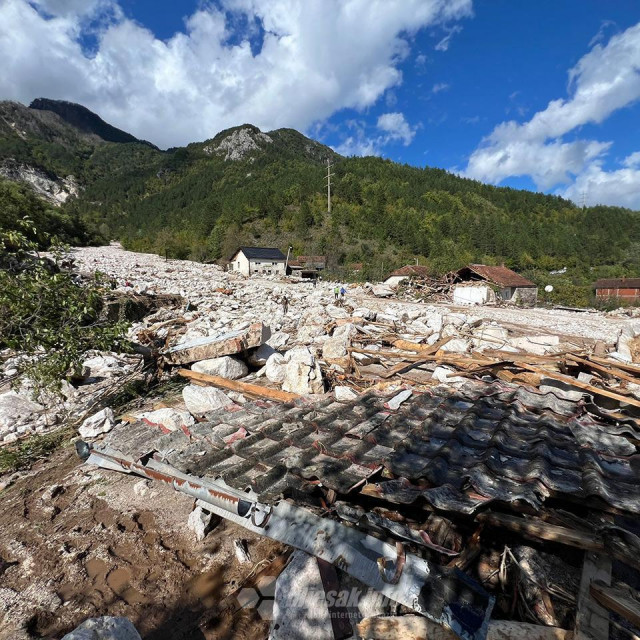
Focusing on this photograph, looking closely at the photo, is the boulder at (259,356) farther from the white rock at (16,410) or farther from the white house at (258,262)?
the white house at (258,262)

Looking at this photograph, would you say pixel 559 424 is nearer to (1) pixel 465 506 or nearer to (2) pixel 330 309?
(1) pixel 465 506

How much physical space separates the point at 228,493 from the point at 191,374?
4.21 m

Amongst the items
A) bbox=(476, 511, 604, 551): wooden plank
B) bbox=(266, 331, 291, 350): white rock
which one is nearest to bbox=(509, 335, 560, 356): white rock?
bbox=(266, 331, 291, 350): white rock

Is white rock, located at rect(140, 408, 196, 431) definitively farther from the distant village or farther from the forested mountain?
the forested mountain

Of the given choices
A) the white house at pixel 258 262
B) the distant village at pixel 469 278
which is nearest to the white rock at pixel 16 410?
the distant village at pixel 469 278

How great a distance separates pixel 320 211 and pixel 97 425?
238 feet

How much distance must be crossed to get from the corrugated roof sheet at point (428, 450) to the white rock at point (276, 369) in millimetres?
2506

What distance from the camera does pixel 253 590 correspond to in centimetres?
209

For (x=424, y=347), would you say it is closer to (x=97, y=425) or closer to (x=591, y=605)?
(x=591, y=605)

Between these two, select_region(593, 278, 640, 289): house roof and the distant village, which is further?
select_region(593, 278, 640, 289): house roof

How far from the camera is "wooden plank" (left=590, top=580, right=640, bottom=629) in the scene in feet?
3.82

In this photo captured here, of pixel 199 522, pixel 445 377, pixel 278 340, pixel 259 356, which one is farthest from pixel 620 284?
pixel 199 522

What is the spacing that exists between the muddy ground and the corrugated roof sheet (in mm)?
609

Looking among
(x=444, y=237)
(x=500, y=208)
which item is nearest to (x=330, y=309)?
(x=444, y=237)
